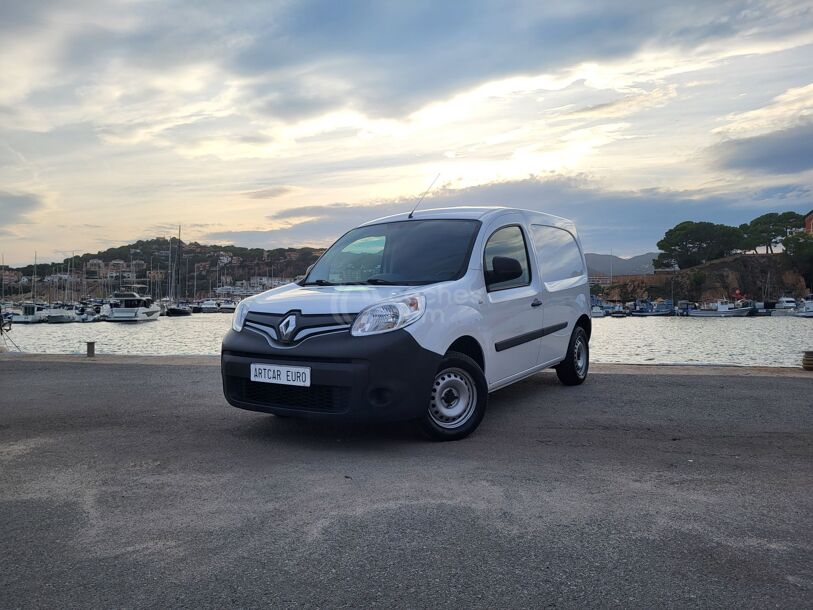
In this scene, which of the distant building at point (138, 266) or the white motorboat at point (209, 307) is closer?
the white motorboat at point (209, 307)

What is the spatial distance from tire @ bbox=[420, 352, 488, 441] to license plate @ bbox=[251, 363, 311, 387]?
0.94 meters

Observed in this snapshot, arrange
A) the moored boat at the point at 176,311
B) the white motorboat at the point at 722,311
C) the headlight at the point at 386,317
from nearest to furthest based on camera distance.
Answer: the headlight at the point at 386,317, the moored boat at the point at 176,311, the white motorboat at the point at 722,311

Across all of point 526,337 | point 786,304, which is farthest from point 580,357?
point 786,304

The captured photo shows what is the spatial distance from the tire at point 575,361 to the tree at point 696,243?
14334cm

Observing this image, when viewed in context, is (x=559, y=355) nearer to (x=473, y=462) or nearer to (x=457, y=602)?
(x=473, y=462)

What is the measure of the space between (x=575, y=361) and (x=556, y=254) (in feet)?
4.53

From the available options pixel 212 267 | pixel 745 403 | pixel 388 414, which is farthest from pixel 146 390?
pixel 212 267

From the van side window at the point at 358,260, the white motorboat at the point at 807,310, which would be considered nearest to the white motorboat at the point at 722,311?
the white motorboat at the point at 807,310

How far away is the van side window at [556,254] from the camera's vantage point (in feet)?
22.2

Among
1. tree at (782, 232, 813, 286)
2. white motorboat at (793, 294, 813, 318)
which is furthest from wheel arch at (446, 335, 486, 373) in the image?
tree at (782, 232, 813, 286)

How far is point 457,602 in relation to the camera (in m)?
2.40

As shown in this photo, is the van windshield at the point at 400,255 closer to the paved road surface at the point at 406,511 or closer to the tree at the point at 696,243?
the paved road surface at the point at 406,511

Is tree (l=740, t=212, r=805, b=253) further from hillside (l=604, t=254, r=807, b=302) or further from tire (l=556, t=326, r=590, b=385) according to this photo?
tire (l=556, t=326, r=590, b=385)

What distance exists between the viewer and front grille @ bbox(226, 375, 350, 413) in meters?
4.54
